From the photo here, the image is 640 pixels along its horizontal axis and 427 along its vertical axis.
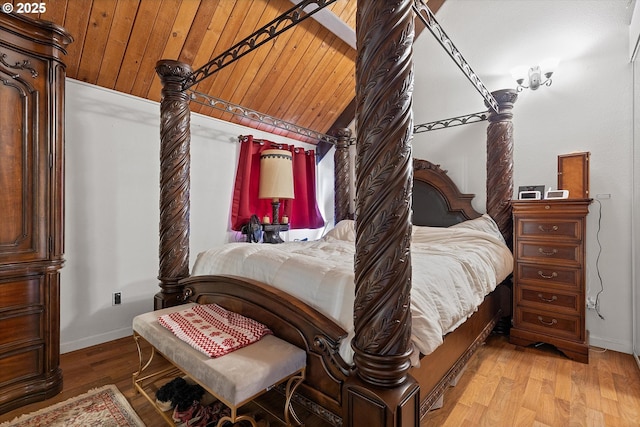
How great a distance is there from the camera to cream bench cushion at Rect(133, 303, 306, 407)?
108 cm

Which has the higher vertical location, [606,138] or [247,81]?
[247,81]

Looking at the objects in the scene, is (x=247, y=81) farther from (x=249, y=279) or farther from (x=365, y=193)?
(x=365, y=193)

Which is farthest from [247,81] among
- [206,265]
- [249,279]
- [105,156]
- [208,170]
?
[249,279]

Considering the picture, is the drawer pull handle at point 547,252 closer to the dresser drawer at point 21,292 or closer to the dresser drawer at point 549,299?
the dresser drawer at point 549,299

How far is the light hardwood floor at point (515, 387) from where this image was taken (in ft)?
5.07

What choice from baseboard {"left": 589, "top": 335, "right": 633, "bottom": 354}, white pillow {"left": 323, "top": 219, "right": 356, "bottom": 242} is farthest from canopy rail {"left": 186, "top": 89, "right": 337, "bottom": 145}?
baseboard {"left": 589, "top": 335, "right": 633, "bottom": 354}

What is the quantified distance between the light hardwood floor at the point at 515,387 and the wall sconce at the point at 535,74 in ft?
7.79

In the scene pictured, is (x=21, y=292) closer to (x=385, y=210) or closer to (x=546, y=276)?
(x=385, y=210)

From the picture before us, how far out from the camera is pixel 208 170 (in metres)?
3.21

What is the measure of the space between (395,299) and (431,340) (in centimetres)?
35

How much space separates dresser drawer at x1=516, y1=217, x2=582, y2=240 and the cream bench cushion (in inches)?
83.9

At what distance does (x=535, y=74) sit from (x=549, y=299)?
2054 millimetres

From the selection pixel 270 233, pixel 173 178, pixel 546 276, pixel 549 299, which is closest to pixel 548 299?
pixel 549 299

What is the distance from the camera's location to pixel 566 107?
105 inches
